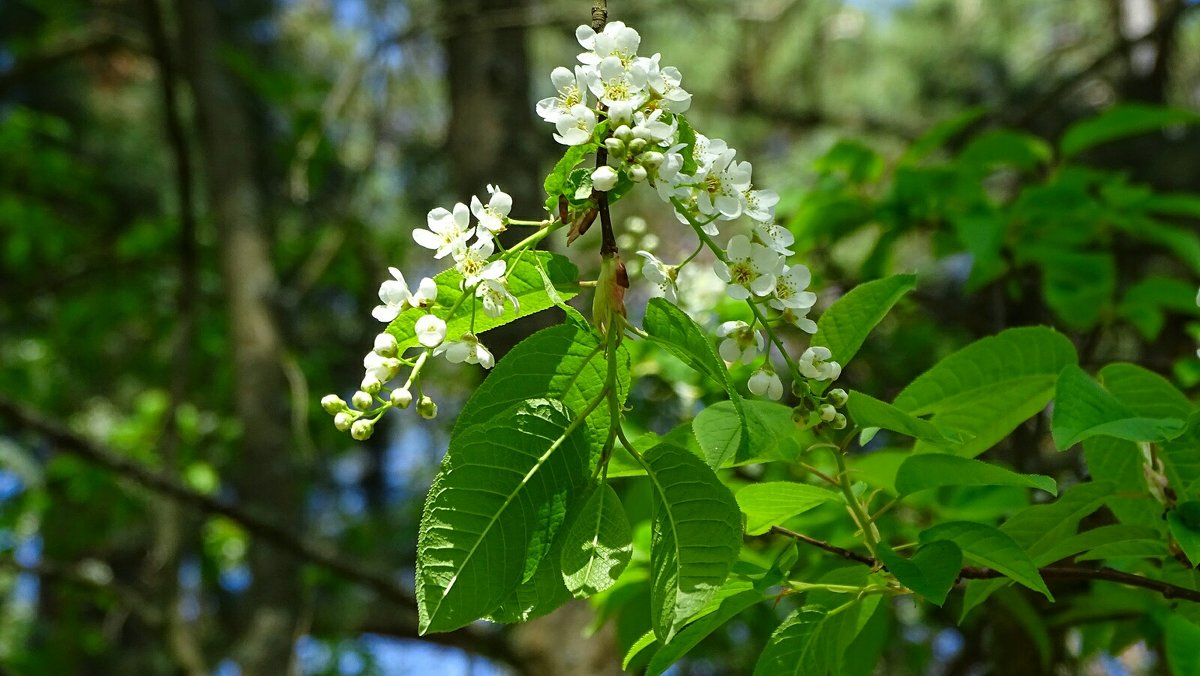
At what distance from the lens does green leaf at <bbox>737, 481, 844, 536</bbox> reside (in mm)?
786

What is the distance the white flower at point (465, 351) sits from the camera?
75 centimetres

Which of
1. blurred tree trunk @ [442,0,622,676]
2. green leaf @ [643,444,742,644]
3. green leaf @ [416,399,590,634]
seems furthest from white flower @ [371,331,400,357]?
blurred tree trunk @ [442,0,622,676]

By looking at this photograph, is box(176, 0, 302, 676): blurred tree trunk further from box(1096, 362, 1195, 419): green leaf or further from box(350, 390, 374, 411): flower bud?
box(1096, 362, 1195, 419): green leaf

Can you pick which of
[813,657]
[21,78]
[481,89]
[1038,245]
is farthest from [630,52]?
[21,78]

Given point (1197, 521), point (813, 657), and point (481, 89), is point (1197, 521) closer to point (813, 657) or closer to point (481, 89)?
point (813, 657)

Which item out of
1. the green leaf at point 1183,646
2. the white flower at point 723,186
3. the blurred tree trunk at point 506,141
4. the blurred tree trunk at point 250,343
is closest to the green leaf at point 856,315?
the white flower at point 723,186

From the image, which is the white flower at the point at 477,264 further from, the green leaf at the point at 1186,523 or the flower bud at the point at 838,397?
the green leaf at the point at 1186,523

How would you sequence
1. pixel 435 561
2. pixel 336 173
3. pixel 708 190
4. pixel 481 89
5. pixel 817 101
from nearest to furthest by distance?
1. pixel 435 561
2. pixel 708 190
3. pixel 481 89
4. pixel 817 101
5. pixel 336 173

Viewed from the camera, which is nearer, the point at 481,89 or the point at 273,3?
the point at 481,89

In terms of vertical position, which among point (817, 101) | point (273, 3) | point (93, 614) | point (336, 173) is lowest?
point (93, 614)

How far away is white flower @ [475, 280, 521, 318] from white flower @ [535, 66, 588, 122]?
128 mm

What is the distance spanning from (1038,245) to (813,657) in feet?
3.62

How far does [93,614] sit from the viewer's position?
777cm

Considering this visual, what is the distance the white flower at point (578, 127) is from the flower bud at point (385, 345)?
0.19m
